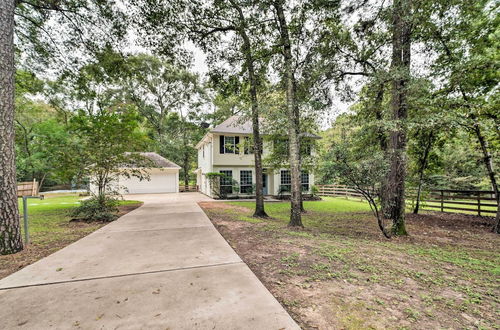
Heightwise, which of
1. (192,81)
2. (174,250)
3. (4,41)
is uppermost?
(192,81)

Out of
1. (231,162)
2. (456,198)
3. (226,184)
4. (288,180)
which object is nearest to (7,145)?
(226,184)

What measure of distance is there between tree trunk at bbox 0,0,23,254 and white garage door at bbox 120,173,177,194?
630 inches

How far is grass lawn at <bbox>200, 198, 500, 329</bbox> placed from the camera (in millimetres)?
2023

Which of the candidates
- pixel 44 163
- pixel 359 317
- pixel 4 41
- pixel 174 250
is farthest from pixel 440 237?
pixel 44 163

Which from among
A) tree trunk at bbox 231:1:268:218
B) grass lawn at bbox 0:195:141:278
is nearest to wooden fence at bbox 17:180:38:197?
grass lawn at bbox 0:195:141:278

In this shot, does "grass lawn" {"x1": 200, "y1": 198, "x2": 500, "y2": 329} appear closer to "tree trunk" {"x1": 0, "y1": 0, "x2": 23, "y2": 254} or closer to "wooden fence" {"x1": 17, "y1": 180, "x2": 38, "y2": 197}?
"tree trunk" {"x1": 0, "y1": 0, "x2": 23, "y2": 254}

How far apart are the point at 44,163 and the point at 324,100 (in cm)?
2633

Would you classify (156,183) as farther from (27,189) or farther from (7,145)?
(7,145)

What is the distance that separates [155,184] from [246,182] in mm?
9475

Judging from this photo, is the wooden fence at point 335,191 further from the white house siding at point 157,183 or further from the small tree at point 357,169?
the white house siding at point 157,183

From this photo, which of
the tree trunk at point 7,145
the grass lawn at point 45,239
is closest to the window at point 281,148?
the grass lawn at point 45,239

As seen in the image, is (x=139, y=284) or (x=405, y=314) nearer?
(x=405, y=314)

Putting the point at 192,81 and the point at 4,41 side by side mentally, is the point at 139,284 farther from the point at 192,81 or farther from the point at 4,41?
the point at 192,81

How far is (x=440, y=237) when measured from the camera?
5.85m
